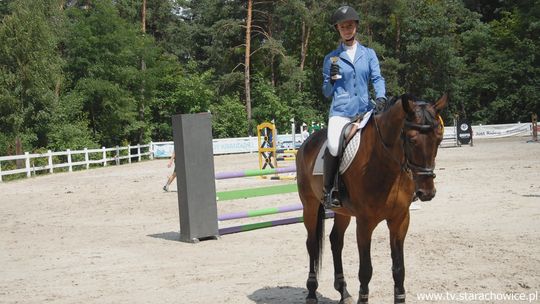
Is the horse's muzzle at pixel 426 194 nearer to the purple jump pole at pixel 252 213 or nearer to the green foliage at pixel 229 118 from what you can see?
the purple jump pole at pixel 252 213

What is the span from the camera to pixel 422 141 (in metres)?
4.44

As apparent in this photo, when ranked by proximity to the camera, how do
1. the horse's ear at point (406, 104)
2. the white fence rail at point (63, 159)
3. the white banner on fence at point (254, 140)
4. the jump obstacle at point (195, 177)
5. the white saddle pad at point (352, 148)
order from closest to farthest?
the horse's ear at point (406, 104) → the white saddle pad at point (352, 148) → the jump obstacle at point (195, 177) → the white fence rail at point (63, 159) → the white banner on fence at point (254, 140)

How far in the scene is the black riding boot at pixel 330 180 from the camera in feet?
17.5

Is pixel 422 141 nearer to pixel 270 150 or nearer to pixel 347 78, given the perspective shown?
pixel 347 78

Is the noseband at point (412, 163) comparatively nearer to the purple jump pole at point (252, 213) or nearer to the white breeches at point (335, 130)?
the white breeches at point (335, 130)

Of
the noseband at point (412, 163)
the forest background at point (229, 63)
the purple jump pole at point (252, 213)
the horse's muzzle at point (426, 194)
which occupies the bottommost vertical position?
the purple jump pole at point (252, 213)

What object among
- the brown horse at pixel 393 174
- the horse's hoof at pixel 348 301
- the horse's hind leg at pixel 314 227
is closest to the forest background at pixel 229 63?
the horse's hind leg at pixel 314 227

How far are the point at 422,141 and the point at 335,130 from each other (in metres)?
1.12

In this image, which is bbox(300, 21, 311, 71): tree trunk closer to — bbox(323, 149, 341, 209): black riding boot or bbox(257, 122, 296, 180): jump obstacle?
bbox(257, 122, 296, 180): jump obstacle

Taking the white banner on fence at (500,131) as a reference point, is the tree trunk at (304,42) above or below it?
above

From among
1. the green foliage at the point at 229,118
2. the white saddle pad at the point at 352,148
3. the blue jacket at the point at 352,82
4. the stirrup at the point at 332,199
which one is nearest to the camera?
the white saddle pad at the point at 352,148

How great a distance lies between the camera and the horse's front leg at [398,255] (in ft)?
16.4

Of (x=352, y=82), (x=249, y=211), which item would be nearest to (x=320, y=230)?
(x=352, y=82)

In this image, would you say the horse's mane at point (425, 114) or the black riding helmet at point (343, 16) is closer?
the horse's mane at point (425, 114)
